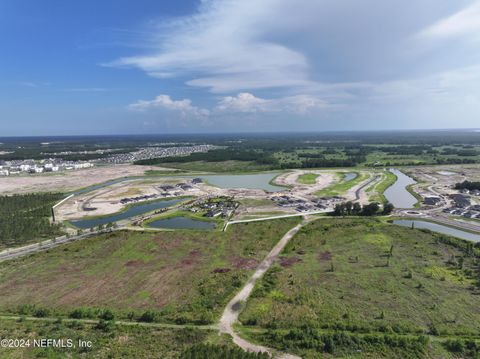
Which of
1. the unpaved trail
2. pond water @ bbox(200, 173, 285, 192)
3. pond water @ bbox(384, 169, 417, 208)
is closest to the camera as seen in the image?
the unpaved trail

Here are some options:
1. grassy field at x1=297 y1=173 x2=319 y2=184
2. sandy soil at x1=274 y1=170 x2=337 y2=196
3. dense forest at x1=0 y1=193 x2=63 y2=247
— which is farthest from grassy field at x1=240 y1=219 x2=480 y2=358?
grassy field at x1=297 y1=173 x2=319 y2=184

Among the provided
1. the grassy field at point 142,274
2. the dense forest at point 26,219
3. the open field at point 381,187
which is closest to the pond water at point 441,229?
the open field at point 381,187

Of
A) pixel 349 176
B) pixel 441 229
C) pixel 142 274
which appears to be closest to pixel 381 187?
pixel 349 176

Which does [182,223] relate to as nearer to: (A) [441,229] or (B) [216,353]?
(B) [216,353]

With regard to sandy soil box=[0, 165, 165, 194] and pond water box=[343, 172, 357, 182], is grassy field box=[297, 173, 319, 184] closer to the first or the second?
pond water box=[343, 172, 357, 182]

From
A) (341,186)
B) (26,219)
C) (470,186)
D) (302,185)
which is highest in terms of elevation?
(470,186)

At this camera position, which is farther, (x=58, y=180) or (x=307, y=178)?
(x=58, y=180)

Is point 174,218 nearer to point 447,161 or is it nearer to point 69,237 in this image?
point 69,237

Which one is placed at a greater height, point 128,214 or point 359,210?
point 359,210
